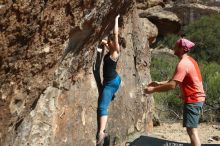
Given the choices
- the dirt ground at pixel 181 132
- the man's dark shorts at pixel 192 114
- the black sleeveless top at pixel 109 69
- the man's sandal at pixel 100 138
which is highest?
the black sleeveless top at pixel 109 69

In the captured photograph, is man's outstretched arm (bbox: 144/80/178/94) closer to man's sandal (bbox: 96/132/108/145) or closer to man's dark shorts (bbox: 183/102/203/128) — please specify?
man's dark shorts (bbox: 183/102/203/128)

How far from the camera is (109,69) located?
24.5 feet

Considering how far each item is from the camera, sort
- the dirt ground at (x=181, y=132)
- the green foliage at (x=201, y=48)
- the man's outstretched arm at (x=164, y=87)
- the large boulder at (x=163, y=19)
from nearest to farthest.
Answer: the man's outstretched arm at (x=164, y=87)
the dirt ground at (x=181, y=132)
the green foliage at (x=201, y=48)
the large boulder at (x=163, y=19)

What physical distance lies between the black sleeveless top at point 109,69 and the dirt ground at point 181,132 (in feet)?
7.04

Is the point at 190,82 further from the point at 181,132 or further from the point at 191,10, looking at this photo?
the point at 191,10

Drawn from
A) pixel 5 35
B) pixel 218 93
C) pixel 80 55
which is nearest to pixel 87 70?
pixel 80 55

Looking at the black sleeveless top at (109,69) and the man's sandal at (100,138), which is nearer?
the man's sandal at (100,138)

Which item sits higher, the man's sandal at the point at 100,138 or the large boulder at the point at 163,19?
the large boulder at the point at 163,19

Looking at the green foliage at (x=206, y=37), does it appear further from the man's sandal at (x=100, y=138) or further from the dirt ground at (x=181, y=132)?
the man's sandal at (x=100, y=138)

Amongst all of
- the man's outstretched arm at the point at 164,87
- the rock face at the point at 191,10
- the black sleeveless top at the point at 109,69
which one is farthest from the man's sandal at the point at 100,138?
the rock face at the point at 191,10

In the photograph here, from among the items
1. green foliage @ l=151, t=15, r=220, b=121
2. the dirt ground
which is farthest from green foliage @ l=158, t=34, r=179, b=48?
the dirt ground

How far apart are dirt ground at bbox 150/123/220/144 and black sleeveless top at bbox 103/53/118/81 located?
215 cm

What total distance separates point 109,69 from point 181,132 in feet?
10.6

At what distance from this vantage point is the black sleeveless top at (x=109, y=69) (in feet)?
24.5
